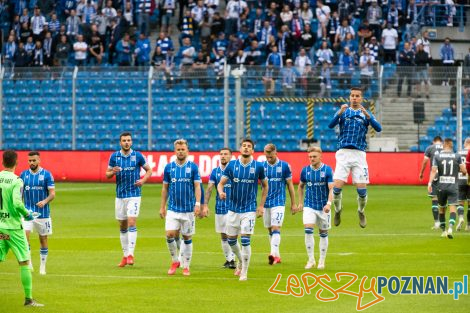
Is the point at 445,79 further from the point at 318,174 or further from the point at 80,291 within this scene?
the point at 80,291

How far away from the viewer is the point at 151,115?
44.1 m

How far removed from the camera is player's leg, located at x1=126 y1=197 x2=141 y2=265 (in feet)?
71.5

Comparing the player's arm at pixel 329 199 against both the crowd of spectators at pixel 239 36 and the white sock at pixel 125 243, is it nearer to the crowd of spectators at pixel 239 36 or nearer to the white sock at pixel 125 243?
the white sock at pixel 125 243

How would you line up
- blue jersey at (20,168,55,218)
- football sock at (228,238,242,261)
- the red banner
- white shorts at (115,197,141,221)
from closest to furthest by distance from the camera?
football sock at (228,238,242,261) → blue jersey at (20,168,55,218) → white shorts at (115,197,141,221) → the red banner

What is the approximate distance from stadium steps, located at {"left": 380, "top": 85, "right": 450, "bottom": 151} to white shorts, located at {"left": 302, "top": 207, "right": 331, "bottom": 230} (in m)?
21.1

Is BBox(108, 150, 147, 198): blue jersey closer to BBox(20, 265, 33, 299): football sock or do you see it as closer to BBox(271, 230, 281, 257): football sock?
BBox(271, 230, 281, 257): football sock

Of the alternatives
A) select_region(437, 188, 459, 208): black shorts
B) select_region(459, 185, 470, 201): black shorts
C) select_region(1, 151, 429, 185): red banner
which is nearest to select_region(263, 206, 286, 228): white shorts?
select_region(437, 188, 459, 208): black shorts

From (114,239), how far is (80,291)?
8839 mm

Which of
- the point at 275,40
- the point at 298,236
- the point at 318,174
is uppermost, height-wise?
the point at 275,40

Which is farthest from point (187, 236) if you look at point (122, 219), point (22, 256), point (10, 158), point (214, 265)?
point (10, 158)

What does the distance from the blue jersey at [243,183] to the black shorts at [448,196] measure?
8645 mm

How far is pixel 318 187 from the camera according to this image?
824 inches

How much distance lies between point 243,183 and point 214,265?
305cm

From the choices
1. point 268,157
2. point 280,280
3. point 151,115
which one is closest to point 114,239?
point 268,157
